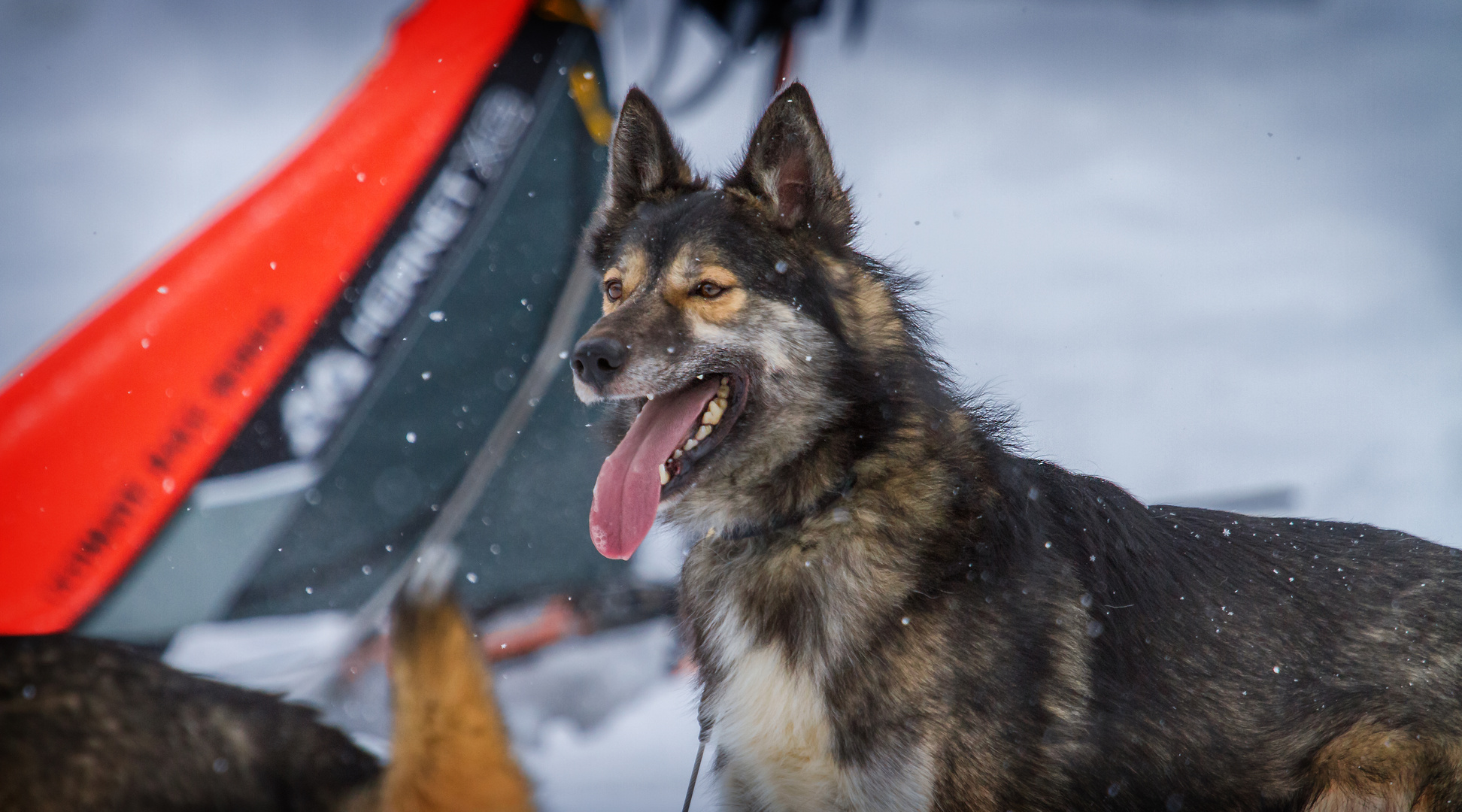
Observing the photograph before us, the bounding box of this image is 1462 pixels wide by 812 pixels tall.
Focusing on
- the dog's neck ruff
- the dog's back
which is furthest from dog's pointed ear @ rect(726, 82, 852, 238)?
the dog's back

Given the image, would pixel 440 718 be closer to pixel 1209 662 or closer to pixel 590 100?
pixel 1209 662

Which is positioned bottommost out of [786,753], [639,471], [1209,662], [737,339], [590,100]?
[786,753]

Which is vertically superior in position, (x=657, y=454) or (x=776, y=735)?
(x=657, y=454)

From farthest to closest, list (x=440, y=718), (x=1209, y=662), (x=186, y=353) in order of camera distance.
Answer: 1. (x=186, y=353)
2. (x=1209, y=662)
3. (x=440, y=718)

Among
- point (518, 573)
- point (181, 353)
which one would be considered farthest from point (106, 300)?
point (518, 573)

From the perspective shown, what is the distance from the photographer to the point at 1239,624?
2213 mm

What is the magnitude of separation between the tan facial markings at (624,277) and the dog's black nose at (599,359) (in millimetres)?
340

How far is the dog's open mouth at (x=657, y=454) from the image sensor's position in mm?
2201

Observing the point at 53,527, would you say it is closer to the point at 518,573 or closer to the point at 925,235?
the point at 518,573

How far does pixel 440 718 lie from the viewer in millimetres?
1661

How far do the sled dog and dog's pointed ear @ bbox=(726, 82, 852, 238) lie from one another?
1314 millimetres

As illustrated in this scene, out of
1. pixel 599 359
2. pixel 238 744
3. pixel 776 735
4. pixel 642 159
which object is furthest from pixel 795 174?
pixel 238 744

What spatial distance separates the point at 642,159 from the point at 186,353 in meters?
2.59

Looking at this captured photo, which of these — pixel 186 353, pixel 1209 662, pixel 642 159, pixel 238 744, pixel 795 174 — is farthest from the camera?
pixel 186 353
